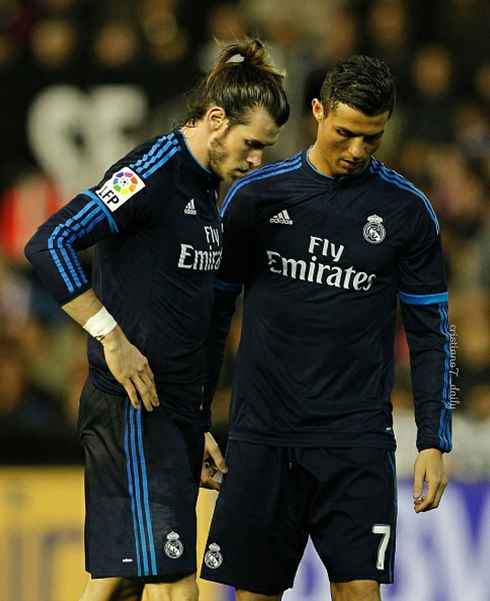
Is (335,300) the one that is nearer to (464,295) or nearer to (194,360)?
(194,360)

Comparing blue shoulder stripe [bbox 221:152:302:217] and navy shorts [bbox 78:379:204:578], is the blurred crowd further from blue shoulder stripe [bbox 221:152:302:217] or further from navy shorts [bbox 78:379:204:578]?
navy shorts [bbox 78:379:204:578]

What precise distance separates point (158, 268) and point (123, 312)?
175mm

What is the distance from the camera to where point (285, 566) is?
13.4 feet

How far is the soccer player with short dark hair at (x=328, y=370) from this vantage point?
13.3 feet

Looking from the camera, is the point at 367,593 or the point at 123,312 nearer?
the point at 123,312

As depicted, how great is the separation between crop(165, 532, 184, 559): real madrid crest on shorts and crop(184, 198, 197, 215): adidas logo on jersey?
999mm

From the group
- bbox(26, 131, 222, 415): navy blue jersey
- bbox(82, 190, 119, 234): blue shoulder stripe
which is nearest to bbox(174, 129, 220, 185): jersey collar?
bbox(26, 131, 222, 415): navy blue jersey

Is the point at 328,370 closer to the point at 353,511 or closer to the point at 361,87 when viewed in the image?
the point at 353,511

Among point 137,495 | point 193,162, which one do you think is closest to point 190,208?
point 193,162

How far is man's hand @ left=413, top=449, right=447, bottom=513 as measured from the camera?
155 inches

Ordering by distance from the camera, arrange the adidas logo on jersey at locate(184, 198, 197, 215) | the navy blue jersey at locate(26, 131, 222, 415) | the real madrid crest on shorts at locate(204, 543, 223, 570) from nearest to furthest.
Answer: the navy blue jersey at locate(26, 131, 222, 415) → the adidas logo on jersey at locate(184, 198, 197, 215) → the real madrid crest on shorts at locate(204, 543, 223, 570)

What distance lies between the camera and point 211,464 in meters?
4.22

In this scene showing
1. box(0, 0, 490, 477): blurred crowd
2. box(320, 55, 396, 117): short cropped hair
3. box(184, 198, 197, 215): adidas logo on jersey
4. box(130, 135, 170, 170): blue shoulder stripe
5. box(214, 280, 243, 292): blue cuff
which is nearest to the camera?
box(130, 135, 170, 170): blue shoulder stripe

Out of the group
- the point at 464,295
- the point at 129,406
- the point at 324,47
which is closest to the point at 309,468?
the point at 129,406
